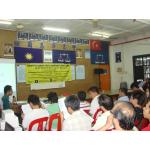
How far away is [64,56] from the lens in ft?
26.8

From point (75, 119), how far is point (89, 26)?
4793mm

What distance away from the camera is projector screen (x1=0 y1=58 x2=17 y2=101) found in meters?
6.34

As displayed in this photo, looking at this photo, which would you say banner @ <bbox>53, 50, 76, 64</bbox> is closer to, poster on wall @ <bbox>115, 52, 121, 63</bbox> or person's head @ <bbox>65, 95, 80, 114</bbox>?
poster on wall @ <bbox>115, 52, 121, 63</bbox>

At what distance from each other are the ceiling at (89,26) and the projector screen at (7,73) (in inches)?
36.9

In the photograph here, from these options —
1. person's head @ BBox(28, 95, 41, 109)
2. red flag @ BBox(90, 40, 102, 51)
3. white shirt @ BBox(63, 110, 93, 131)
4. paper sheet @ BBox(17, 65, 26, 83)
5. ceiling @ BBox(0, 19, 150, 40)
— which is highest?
ceiling @ BBox(0, 19, 150, 40)

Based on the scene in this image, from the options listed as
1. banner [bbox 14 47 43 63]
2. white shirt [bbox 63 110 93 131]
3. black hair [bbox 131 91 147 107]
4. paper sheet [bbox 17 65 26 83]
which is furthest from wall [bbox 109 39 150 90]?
→ white shirt [bbox 63 110 93 131]

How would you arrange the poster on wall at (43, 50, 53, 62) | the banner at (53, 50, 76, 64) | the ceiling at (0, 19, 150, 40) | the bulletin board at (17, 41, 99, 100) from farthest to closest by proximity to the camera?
the banner at (53, 50, 76, 64) → the poster on wall at (43, 50, 53, 62) → the bulletin board at (17, 41, 99, 100) → the ceiling at (0, 19, 150, 40)

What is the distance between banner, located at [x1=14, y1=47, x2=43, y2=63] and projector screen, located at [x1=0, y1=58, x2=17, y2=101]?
1.02ft

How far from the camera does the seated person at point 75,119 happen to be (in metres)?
2.63

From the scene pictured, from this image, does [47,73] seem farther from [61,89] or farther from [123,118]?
[123,118]
